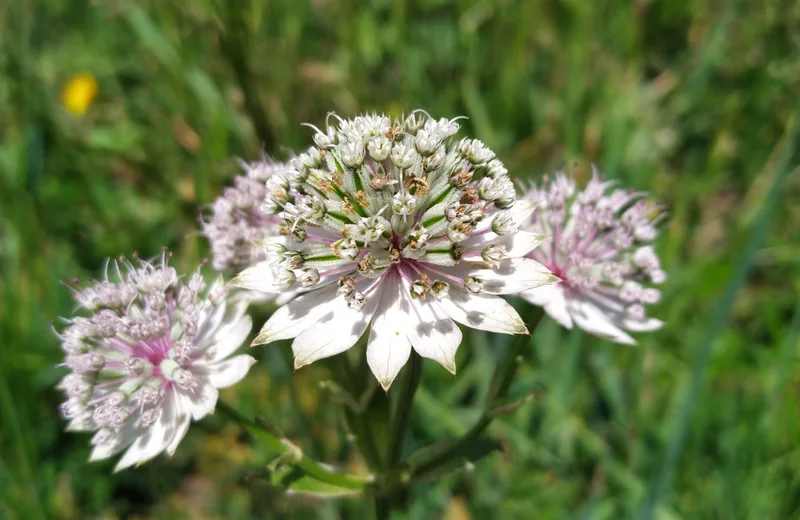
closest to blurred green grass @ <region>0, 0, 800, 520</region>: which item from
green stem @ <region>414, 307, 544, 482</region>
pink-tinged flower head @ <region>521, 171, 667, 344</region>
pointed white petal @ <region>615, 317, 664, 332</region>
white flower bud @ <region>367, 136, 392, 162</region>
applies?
pointed white petal @ <region>615, 317, 664, 332</region>

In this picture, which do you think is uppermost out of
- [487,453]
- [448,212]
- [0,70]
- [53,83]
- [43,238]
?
[53,83]

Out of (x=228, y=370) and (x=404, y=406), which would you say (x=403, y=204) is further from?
(x=228, y=370)

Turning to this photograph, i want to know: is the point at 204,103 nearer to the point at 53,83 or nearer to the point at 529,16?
the point at 53,83

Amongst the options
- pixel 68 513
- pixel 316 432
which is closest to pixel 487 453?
pixel 316 432

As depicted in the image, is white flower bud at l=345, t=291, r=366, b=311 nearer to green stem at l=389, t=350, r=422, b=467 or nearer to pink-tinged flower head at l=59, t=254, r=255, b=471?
green stem at l=389, t=350, r=422, b=467

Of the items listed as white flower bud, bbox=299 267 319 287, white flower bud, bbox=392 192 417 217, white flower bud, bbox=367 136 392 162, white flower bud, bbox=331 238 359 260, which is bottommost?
white flower bud, bbox=299 267 319 287

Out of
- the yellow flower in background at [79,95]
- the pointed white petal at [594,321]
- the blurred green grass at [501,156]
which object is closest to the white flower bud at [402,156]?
the pointed white petal at [594,321]

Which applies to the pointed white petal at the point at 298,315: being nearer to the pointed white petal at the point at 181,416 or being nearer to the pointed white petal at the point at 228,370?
the pointed white petal at the point at 228,370

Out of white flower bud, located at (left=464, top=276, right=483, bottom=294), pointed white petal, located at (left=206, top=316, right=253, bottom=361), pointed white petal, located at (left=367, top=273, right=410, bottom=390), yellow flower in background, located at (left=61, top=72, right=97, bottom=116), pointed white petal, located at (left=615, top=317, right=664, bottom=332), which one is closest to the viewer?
pointed white petal, located at (left=367, top=273, right=410, bottom=390)
